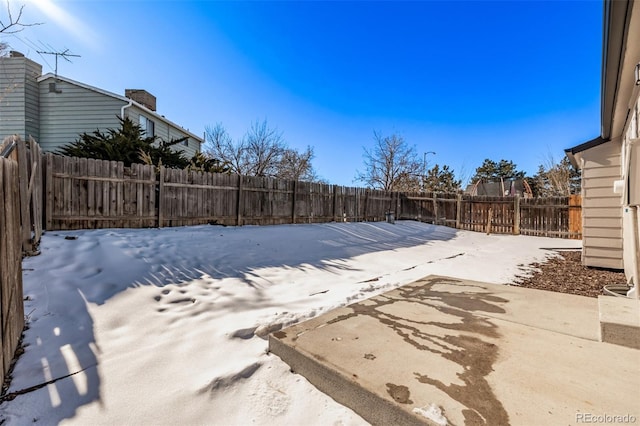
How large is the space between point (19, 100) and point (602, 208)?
1819 centimetres

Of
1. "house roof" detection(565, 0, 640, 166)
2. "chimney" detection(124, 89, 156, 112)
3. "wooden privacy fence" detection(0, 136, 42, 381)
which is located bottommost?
"wooden privacy fence" detection(0, 136, 42, 381)

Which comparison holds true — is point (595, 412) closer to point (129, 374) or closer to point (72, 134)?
point (129, 374)

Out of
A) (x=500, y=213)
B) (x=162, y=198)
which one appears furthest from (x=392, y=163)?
(x=162, y=198)

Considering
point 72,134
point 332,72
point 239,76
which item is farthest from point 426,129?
point 72,134

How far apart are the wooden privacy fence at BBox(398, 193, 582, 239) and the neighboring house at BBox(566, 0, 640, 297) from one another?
6.00 meters

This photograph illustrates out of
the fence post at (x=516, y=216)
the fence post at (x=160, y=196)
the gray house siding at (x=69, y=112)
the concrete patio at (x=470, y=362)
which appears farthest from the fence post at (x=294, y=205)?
the fence post at (x=516, y=216)

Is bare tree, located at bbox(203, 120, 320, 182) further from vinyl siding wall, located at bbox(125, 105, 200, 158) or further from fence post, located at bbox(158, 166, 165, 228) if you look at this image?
fence post, located at bbox(158, 166, 165, 228)

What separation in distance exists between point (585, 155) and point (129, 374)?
8414mm

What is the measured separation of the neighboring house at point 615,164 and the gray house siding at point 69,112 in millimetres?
13615

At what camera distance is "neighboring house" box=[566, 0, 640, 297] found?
8.04 ft

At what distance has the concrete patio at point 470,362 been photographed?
134 centimetres

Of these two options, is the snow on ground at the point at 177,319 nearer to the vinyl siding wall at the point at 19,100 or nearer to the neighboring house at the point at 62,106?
the neighboring house at the point at 62,106

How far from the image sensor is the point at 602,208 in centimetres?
564

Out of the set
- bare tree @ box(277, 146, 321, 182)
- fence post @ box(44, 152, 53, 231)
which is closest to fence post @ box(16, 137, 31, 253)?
fence post @ box(44, 152, 53, 231)
